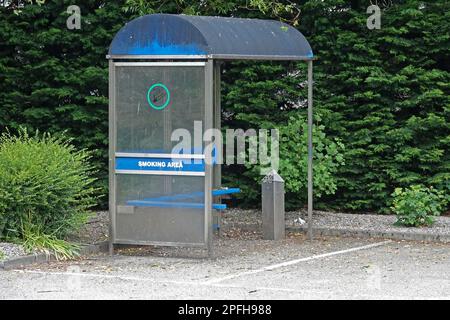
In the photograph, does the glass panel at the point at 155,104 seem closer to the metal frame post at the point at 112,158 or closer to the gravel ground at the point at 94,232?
the metal frame post at the point at 112,158

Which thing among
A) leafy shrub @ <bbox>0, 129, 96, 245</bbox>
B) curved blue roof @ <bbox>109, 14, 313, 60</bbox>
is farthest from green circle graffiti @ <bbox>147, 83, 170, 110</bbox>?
leafy shrub @ <bbox>0, 129, 96, 245</bbox>

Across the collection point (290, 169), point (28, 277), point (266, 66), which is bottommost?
point (28, 277)

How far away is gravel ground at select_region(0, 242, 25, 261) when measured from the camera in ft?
36.3

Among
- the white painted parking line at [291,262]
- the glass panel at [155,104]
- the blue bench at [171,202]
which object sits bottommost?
the white painted parking line at [291,262]

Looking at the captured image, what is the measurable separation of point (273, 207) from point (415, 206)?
1850 mm

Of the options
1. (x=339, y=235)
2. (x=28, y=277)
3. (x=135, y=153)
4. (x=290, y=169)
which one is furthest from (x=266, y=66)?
(x=28, y=277)

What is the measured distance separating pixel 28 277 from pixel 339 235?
4.74 m

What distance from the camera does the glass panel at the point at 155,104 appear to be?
1167 centimetres

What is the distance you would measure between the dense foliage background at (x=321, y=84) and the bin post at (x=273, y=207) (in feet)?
2.63

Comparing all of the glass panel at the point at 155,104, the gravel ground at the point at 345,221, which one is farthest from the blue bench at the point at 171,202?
the gravel ground at the point at 345,221

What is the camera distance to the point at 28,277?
10.3 m

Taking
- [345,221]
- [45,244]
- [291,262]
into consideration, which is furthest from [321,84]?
[45,244]

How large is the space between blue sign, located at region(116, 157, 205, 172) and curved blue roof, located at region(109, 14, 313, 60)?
3.84ft

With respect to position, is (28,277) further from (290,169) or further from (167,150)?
(290,169)
